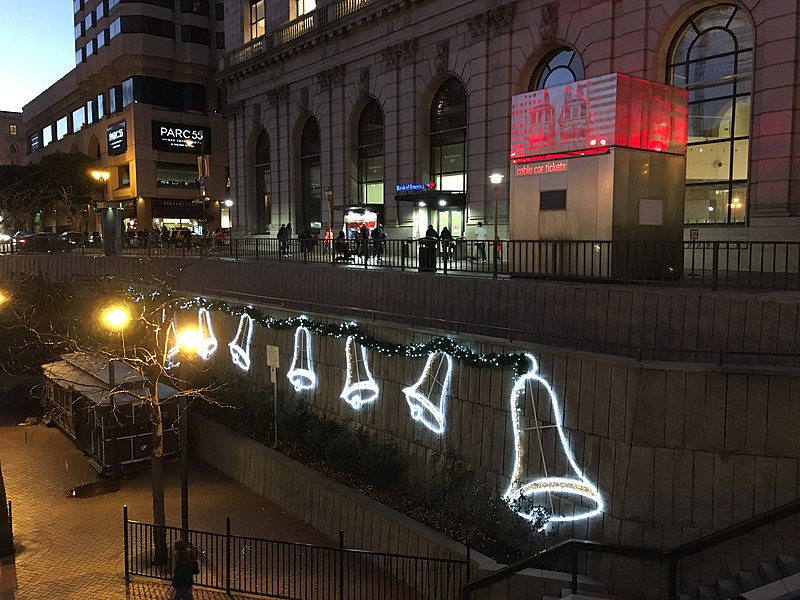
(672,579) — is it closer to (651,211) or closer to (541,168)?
(651,211)

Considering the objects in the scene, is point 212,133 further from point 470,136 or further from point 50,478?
→ point 50,478

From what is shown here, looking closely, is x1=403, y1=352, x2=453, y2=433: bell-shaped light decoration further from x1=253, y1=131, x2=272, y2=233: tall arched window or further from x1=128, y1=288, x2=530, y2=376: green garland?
x1=253, y1=131, x2=272, y2=233: tall arched window

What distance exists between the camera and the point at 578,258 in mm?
13328

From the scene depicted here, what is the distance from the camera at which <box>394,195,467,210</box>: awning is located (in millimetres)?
26250

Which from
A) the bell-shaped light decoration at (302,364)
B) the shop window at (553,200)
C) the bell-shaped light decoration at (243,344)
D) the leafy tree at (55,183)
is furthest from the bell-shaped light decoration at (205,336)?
the leafy tree at (55,183)

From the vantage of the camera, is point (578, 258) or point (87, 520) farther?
point (87, 520)

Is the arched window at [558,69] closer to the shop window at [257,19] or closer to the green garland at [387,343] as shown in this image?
the green garland at [387,343]

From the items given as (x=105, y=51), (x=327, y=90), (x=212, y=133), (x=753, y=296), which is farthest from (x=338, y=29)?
(x=105, y=51)

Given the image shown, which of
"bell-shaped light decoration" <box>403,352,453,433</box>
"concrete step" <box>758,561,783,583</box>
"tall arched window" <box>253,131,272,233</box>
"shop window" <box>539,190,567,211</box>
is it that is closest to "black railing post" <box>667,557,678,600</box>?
"concrete step" <box>758,561,783,583</box>

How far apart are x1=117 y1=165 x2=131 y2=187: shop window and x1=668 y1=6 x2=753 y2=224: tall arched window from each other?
165 ft

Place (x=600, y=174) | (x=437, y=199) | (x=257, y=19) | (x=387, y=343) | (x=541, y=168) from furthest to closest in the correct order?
(x=257, y=19) < (x=437, y=199) < (x=541, y=168) < (x=387, y=343) < (x=600, y=174)

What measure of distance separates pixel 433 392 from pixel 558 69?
630 inches

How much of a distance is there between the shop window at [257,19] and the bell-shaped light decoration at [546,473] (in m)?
35.4

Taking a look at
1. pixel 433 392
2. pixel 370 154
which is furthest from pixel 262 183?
pixel 433 392
